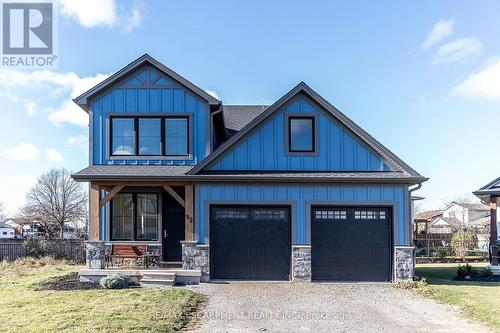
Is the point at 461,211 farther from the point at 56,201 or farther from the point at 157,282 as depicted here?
the point at 157,282

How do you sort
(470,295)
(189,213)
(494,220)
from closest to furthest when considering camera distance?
(470,295), (189,213), (494,220)

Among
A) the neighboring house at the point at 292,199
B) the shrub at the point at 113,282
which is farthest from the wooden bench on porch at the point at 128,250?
the shrub at the point at 113,282

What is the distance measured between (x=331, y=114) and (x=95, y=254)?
8661mm

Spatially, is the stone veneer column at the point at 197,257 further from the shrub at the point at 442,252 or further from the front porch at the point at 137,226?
the shrub at the point at 442,252

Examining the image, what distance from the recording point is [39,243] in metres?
18.6

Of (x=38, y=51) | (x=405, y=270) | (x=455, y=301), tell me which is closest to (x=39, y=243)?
(x=38, y=51)

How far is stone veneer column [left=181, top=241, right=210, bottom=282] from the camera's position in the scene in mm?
12273

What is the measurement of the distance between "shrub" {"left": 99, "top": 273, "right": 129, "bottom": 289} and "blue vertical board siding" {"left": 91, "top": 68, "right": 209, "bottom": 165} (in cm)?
417

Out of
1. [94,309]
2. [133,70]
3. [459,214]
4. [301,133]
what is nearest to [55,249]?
[133,70]

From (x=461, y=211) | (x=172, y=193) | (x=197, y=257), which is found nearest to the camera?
(x=172, y=193)

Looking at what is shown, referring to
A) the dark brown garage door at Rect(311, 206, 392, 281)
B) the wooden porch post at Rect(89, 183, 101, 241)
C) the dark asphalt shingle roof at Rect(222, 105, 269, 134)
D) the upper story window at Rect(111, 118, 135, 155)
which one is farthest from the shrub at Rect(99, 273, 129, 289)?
the dark asphalt shingle roof at Rect(222, 105, 269, 134)

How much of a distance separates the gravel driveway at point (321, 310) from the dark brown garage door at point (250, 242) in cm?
69

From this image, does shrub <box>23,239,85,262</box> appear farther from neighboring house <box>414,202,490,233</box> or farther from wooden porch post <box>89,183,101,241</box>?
neighboring house <box>414,202,490,233</box>

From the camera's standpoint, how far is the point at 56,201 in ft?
131
